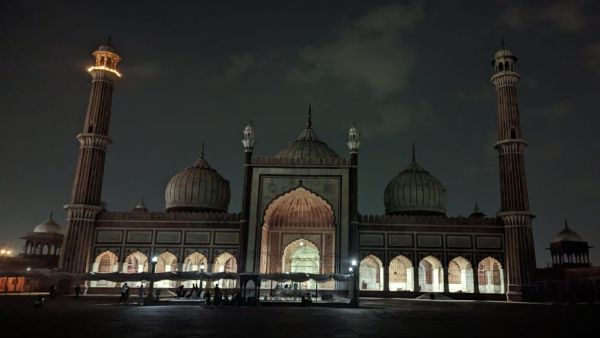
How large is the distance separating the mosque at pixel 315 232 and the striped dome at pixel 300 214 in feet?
0.26

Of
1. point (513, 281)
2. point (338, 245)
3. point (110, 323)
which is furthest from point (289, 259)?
point (110, 323)

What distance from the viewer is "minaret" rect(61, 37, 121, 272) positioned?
35.6m

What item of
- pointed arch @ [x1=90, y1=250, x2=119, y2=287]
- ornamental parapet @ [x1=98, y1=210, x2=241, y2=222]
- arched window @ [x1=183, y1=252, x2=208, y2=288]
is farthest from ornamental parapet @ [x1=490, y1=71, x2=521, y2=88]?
pointed arch @ [x1=90, y1=250, x2=119, y2=287]

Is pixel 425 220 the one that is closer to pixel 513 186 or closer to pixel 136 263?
pixel 513 186

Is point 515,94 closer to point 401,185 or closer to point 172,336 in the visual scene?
point 401,185

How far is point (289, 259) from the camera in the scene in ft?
126

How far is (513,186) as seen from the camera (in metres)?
35.9

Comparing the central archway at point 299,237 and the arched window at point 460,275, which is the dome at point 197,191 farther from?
the arched window at point 460,275

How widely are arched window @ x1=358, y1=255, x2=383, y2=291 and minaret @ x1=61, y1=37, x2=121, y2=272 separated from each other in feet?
64.0

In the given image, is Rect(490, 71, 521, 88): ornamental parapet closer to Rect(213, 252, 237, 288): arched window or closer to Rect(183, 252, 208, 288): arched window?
Rect(213, 252, 237, 288): arched window

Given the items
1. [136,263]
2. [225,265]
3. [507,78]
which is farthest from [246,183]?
[507,78]

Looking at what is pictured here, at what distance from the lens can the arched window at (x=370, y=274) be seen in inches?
1468

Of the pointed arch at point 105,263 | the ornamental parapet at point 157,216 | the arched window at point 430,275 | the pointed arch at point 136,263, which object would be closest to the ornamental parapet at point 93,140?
the ornamental parapet at point 157,216

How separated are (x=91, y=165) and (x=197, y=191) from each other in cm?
835
